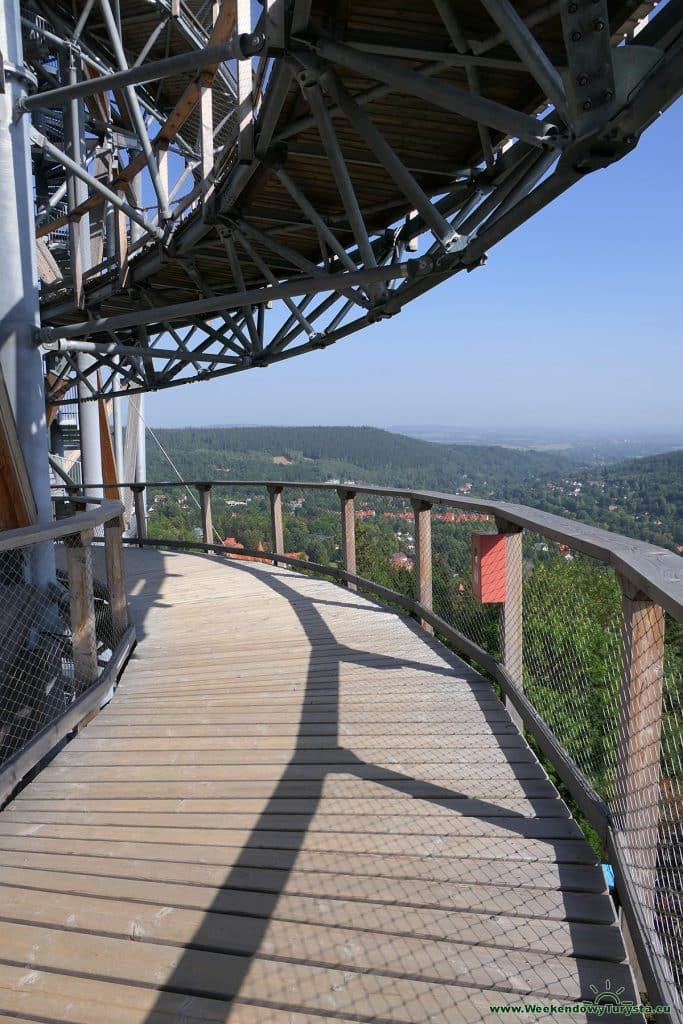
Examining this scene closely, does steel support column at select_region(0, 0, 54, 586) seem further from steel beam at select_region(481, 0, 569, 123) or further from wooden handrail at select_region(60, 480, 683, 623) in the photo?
steel beam at select_region(481, 0, 569, 123)

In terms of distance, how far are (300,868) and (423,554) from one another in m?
3.00

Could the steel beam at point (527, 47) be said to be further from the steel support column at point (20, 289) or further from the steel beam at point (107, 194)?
the steel support column at point (20, 289)

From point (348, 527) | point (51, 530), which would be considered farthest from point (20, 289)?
point (51, 530)

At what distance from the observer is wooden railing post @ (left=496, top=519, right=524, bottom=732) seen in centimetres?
349

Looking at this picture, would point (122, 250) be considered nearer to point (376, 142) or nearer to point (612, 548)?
point (376, 142)

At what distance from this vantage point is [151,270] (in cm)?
787

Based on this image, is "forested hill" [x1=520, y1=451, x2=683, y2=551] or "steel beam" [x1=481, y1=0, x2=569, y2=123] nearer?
"steel beam" [x1=481, y1=0, x2=569, y2=123]

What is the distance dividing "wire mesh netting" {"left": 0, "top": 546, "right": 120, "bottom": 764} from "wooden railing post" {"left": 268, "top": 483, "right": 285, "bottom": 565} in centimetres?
222

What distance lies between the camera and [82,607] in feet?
12.4

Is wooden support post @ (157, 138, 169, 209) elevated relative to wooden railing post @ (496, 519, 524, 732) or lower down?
elevated

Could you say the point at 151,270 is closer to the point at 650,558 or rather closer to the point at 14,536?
the point at 14,536

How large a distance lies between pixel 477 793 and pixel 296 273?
6563mm

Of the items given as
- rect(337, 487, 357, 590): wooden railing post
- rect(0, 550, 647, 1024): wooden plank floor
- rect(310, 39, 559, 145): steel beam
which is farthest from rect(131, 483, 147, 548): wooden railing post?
rect(310, 39, 559, 145): steel beam

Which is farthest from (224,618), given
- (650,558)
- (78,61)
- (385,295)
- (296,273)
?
(78,61)
